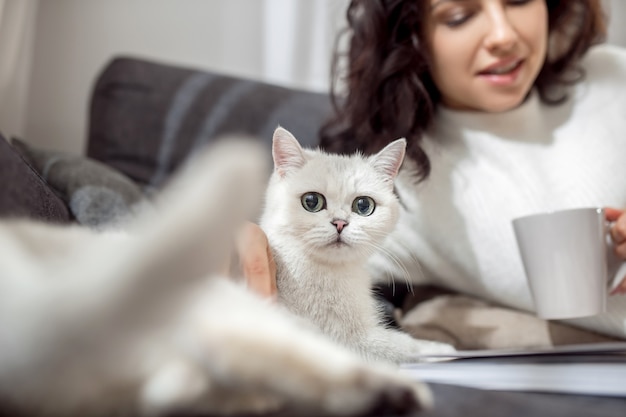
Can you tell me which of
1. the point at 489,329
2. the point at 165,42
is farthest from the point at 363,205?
the point at 165,42

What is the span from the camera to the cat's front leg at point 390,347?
1.96 feet

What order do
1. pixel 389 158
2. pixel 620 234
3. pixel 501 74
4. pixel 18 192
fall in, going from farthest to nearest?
pixel 501 74 → pixel 620 234 → pixel 389 158 → pixel 18 192

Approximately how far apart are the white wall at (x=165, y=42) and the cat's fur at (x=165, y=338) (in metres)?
1.28

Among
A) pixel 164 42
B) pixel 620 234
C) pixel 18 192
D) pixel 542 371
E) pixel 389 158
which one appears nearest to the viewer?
pixel 18 192

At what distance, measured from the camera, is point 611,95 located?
1167mm

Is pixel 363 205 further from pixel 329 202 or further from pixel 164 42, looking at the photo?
pixel 164 42

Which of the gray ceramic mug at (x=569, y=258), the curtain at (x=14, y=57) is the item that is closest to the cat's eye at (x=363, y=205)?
the gray ceramic mug at (x=569, y=258)

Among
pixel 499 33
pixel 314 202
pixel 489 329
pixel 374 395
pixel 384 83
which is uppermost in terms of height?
pixel 499 33

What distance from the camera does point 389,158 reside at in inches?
26.8

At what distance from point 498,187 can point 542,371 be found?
564 mm

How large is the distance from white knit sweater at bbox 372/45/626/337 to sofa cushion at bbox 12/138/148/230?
496 millimetres

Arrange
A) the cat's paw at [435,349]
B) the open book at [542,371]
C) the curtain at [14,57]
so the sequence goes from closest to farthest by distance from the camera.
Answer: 1. the open book at [542,371]
2. the cat's paw at [435,349]
3. the curtain at [14,57]

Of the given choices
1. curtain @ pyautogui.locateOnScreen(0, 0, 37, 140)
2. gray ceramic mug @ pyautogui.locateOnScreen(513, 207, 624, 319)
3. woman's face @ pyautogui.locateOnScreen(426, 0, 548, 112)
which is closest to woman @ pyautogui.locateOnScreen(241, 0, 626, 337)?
woman's face @ pyautogui.locateOnScreen(426, 0, 548, 112)

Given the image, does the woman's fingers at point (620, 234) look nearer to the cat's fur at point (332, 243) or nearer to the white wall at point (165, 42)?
the cat's fur at point (332, 243)
